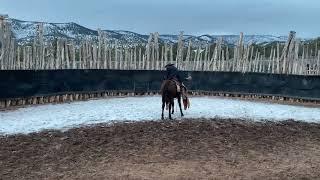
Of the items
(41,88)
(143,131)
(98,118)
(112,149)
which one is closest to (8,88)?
(41,88)

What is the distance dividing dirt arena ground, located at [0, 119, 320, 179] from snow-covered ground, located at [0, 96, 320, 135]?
140 centimetres

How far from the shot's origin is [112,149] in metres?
13.1

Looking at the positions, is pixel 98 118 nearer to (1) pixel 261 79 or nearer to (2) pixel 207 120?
(2) pixel 207 120

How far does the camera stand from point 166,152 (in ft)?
42.3

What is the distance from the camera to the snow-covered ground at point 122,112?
658 inches

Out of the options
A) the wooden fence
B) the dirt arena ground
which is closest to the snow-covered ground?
the dirt arena ground

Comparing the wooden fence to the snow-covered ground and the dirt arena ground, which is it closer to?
the snow-covered ground

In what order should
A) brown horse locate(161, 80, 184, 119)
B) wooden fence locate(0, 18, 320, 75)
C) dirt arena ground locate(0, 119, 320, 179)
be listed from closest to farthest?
dirt arena ground locate(0, 119, 320, 179)
brown horse locate(161, 80, 184, 119)
wooden fence locate(0, 18, 320, 75)

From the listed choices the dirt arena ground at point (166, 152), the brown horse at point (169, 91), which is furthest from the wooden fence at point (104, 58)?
the dirt arena ground at point (166, 152)

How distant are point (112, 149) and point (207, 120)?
5.41 meters

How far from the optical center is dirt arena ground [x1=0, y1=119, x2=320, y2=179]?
10.9 metres

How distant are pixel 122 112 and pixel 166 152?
717cm

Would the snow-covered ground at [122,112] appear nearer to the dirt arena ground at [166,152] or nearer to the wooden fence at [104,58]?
the dirt arena ground at [166,152]

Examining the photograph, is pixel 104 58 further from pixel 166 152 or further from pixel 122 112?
A: pixel 166 152
